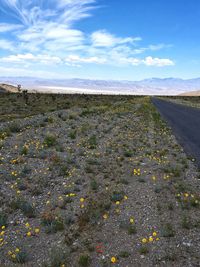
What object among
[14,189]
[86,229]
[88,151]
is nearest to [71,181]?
[14,189]

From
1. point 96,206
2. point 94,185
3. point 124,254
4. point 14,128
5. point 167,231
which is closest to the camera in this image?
point 124,254

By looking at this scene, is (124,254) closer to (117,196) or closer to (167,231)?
(167,231)

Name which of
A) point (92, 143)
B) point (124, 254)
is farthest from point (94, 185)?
point (92, 143)

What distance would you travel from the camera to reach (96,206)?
27.9 ft

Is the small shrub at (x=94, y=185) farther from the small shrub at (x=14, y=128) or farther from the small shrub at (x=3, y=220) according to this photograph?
the small shrub at (x=14, y=128)

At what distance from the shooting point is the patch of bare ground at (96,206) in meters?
6.36

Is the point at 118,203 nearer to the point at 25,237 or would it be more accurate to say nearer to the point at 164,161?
the point at 25,237

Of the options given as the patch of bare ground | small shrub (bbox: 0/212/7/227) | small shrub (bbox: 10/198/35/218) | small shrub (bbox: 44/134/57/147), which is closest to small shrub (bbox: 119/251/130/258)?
the patch of bare ground

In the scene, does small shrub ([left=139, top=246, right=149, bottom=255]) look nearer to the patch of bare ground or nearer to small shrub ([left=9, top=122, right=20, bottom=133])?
the patch of bare ground

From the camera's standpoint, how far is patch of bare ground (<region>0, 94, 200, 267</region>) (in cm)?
636

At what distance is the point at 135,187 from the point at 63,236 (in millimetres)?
3788

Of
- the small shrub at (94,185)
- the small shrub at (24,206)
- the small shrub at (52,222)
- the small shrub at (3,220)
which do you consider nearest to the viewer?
the small shrub at (52,222)

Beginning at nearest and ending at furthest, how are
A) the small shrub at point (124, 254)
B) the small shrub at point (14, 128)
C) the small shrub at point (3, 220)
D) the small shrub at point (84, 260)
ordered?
the small shrub at point (84, 260)
the small shrub at point (124, 254)
the small shrub at point (3, 220)
the small shrub at point (14, 128)

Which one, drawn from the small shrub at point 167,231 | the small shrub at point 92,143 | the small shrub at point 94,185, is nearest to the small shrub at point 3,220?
the small shrub at point 94,185
